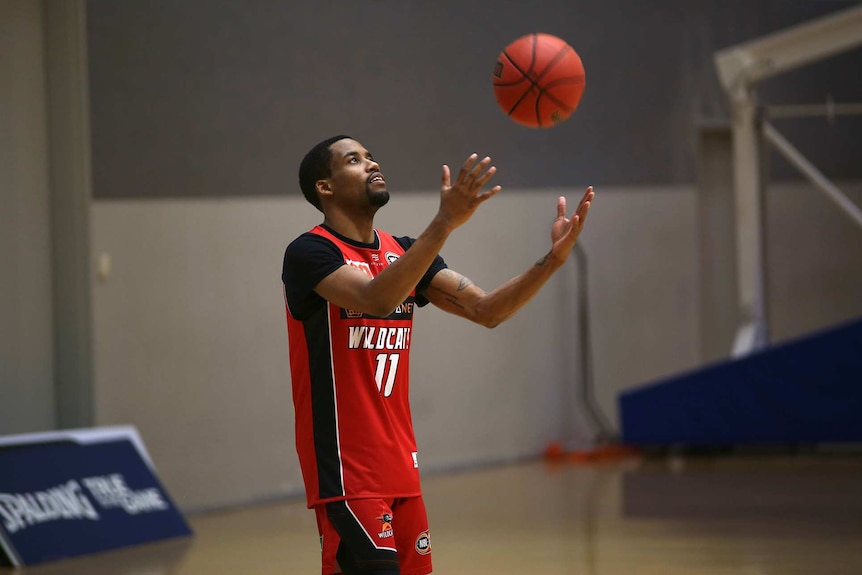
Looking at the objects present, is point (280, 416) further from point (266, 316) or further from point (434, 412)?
point (434, 412)

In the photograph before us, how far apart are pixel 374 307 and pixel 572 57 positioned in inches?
53.7

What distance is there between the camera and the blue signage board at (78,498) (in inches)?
247

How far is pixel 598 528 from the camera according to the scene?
6.91m

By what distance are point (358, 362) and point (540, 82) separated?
1.22 meters

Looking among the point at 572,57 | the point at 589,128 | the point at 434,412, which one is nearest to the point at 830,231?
the point at 589,128

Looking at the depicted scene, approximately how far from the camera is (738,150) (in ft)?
35.4

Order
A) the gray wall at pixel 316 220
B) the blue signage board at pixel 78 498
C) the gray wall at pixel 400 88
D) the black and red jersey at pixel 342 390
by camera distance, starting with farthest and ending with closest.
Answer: the gray wall at pixel 400 88
the gray wall at pixel 316 220
the blue signage board at pixel 78 498
the black and red jersey at pixel 342 390

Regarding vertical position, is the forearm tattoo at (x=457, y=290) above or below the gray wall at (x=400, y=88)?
below

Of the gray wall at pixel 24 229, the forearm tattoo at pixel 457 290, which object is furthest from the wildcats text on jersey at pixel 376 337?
the gray wall at pixel 24 229

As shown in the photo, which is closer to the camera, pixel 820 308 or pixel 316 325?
pixel 316 325

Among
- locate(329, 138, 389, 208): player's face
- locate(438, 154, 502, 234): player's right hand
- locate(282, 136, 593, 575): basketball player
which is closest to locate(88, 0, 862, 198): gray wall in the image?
locate(329, 138, 389, 208): player's face

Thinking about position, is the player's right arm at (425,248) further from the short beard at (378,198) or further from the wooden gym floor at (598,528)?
the wooden gym floor at (598,528)

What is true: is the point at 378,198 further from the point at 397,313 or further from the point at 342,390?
the point at 342,390

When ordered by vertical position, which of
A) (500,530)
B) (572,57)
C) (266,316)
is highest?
(572,57)
